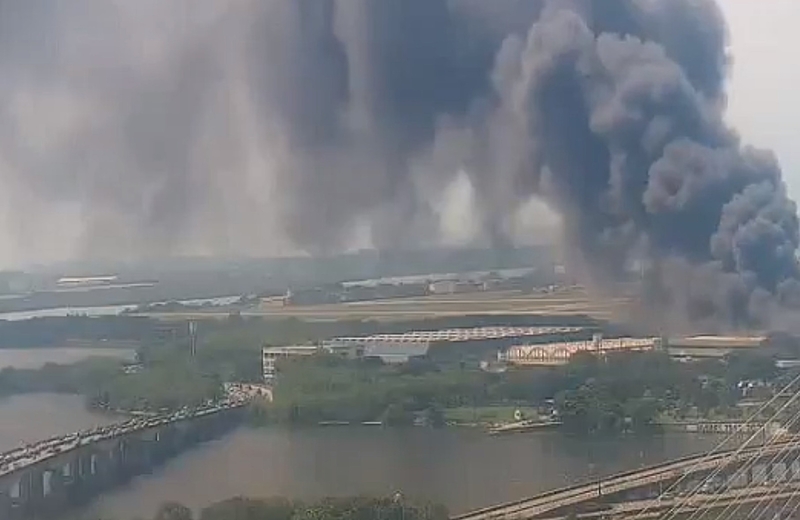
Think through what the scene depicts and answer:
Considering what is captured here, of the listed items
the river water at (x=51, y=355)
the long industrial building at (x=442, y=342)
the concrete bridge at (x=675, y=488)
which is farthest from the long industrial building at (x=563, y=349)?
the river water at (x=51, y=355)

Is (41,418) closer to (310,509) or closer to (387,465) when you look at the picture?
(310,509)

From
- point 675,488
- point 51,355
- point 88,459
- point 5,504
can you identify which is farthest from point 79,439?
point 675,488

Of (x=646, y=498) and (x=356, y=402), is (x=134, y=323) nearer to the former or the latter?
(x=356, y=402)

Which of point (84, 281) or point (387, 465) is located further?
point (84, 281)

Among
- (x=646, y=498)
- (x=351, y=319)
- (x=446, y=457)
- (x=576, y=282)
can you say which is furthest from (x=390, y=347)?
(x=646, y=498)

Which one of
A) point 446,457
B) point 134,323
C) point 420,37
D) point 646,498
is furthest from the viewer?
point 420,37

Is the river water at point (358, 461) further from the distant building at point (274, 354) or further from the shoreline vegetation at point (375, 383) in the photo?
the distant building at point (274, 354)
